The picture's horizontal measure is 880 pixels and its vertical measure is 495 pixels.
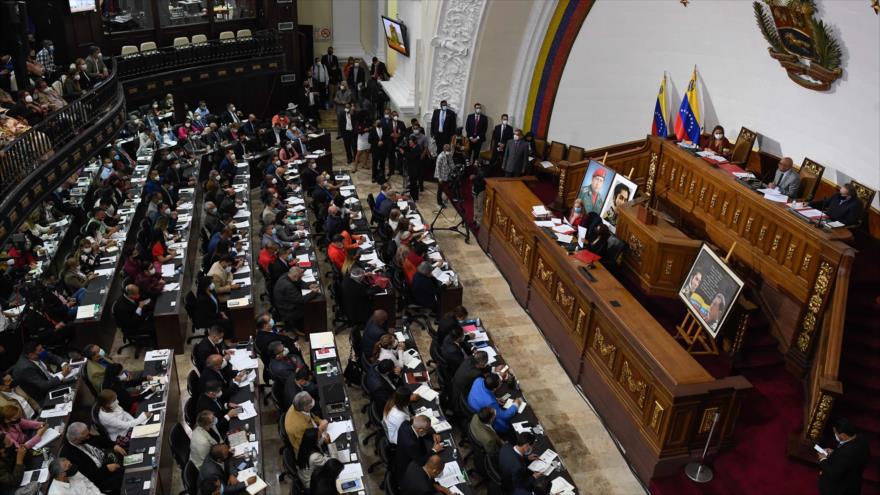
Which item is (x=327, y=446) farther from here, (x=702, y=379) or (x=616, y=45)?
(x=616, y=45)

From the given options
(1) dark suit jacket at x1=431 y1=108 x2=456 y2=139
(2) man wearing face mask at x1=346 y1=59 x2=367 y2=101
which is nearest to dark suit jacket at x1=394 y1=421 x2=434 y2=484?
(1) dark suit jacket at x1=431 y1=108 x2=456 y2=139

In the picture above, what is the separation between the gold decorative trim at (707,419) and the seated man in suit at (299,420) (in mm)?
4319

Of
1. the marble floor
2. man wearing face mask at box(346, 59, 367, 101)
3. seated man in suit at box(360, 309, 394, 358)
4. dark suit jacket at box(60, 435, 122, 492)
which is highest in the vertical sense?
man wearing face mask at box(346, 59, 367, 101)

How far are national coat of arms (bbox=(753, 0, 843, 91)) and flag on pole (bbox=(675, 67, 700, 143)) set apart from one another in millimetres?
2080

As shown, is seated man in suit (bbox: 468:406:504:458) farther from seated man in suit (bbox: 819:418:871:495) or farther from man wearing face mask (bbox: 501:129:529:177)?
man wearing face mask (bbox: 501:129:529:177)

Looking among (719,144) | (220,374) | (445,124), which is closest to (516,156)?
(445,124)

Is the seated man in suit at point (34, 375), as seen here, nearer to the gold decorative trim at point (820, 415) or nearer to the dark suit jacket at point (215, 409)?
the dark suit jacket at point (215, 409)

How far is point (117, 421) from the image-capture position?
7.84m

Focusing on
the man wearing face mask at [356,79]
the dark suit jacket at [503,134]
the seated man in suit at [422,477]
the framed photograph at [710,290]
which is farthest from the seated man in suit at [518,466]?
the man wearing face mask at [356,79]

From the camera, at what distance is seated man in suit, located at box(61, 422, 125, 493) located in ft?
23.5

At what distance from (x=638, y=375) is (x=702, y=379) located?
0.81 m

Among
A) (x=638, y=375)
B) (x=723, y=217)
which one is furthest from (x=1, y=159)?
(x=723, y=217)

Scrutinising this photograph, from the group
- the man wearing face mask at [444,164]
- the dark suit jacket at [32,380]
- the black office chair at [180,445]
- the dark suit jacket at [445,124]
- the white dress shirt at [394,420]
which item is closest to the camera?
the black office chair at [180,445]

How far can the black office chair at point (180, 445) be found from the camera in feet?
24.7
